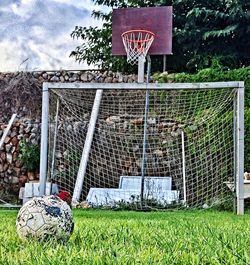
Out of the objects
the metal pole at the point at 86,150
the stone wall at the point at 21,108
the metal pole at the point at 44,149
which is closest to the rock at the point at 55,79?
the stone wall at the point at 21,108

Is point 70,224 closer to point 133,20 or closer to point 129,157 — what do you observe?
point 129,157

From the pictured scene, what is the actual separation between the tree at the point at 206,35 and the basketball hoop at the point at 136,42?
1.20 meters

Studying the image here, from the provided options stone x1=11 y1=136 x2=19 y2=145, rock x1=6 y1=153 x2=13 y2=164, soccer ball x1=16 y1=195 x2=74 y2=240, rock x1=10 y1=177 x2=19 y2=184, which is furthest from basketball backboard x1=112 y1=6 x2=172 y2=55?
soccer ball x1=16 y1=195 x2=74 y2=240

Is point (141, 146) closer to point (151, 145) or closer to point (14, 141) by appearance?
point (151, 145)

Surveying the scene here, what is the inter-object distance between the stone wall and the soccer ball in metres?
5.92

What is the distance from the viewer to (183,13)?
11852 millimetres

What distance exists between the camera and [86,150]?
817 cm

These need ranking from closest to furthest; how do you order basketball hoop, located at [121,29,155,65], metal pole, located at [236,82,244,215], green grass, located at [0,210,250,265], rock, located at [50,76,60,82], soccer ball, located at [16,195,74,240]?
green grass, located at [0,210,250,265]
soccer ball, located at [16,195,74,240]
metal pole, located at [236,82,244,215]
basketball hoop, located at [121,29,155,65]
rock, located at [50,76,60,82]

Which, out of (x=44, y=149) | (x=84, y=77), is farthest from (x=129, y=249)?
(x=84, y=77)

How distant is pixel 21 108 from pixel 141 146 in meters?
2.61

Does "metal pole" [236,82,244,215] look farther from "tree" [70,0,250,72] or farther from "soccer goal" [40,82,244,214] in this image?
"tree" [70,0,250,72]

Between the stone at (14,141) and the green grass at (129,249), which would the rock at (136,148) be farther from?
the green grass at (129,249)

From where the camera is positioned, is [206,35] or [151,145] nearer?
[151,145]

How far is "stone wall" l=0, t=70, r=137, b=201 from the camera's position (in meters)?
8.70
